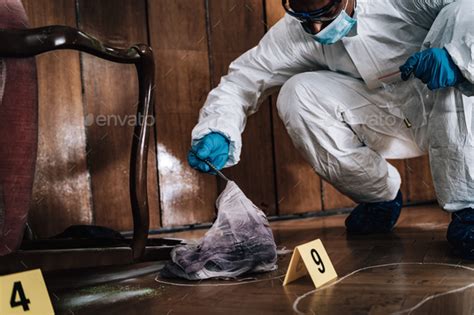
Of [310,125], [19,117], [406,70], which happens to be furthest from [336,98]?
[19,117]

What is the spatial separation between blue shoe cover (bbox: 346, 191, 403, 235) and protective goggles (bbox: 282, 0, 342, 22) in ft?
2.09

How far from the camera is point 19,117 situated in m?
0.83

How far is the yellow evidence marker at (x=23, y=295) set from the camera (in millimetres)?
737

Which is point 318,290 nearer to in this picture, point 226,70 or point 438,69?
point 438,69

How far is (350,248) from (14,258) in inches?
32.2

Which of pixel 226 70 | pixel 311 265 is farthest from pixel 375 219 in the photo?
pixel 226 70

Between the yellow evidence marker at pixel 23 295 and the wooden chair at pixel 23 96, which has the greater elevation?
the wooden chair at pixel 23 96

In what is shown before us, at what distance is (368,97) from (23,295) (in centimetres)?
109

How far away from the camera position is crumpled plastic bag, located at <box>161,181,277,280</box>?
1.10 meters

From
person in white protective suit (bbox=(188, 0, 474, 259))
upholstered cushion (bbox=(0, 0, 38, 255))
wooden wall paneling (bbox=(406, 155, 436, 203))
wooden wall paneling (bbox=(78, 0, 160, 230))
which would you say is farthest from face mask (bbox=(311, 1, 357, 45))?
wooden wall paneling (bbox=(406, 155, 436, 203))

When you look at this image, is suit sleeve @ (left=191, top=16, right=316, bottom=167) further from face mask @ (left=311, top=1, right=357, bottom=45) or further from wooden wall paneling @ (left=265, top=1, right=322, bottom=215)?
wooden wall paneling @ (left=265, top=1, right=322, bottom=215)

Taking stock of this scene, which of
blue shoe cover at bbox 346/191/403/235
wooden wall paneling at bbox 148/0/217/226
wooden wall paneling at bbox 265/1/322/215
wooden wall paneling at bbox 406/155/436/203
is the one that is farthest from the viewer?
wooden wall paneling at bbox 406/155/436/203

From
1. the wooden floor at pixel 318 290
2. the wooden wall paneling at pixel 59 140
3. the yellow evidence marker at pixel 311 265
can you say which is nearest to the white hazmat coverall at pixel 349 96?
the wooden floor at pixel 318 290

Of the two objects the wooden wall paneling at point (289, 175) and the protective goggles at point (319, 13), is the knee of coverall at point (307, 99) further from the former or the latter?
the wooden wall paneling at point (289, 175)
